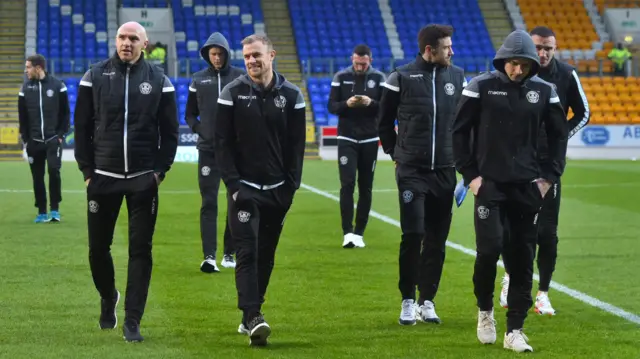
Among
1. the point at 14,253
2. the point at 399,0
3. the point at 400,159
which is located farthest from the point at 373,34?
the point at 400,159

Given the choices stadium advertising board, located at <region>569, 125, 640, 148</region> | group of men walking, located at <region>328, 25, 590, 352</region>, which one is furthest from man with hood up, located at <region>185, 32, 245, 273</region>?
stadium advertising board, located at <region>569, 125, 640, 148</region>

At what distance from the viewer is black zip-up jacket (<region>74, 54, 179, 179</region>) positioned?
7930 mm

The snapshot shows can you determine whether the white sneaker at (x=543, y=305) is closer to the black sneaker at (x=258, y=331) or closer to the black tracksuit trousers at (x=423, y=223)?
the black tracksuit trousers at (x=423, y=223)

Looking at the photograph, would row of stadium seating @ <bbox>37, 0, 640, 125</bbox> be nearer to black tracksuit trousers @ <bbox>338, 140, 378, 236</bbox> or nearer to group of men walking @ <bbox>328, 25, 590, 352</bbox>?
black tracksuit trousers @ <bbox>338, 140, 378, 236</bbox>

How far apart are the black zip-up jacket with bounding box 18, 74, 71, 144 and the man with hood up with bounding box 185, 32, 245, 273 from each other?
5238 millimetres

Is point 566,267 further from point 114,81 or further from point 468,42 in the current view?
point 468,42

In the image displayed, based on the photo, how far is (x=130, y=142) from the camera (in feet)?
26.1

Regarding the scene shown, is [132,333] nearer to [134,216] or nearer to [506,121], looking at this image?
[134,216]

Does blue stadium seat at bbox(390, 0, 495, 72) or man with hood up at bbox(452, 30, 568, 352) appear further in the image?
blue stadium seat at bbox(390, 0, 495, 72)

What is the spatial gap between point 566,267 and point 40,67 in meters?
8.07

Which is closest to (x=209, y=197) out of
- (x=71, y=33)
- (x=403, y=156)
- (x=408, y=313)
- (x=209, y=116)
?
(x=209, y=116)

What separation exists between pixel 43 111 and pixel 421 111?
347 inches

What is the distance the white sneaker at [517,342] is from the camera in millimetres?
7469

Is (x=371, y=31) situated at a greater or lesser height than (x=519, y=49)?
lesser
